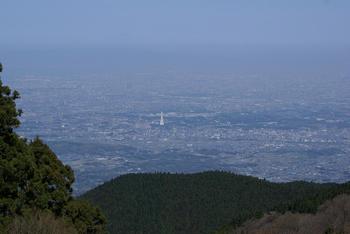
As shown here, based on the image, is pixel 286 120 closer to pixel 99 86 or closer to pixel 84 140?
pixel 84 140

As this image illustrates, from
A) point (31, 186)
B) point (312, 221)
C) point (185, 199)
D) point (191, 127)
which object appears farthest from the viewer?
point (191, 127)

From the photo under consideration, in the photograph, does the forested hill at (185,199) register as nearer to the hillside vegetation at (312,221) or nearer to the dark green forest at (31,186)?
the hillside vegetation at (312,221)

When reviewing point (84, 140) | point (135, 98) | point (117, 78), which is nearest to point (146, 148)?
point (84, 140)

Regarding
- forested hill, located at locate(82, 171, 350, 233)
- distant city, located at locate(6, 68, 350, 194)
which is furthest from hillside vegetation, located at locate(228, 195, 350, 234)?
distant city, located at locate(6, 68, 350, 194)

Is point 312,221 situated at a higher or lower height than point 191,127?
higher

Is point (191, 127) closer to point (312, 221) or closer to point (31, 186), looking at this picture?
point (312, 221)

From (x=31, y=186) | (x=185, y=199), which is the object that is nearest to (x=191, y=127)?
(x=185, y=199)
